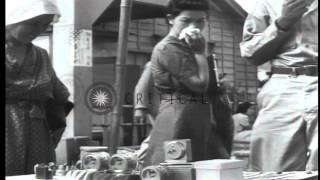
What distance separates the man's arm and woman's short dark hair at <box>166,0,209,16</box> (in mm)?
162

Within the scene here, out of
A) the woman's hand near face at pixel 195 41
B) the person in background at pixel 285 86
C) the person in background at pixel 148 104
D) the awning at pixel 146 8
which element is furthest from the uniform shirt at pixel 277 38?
the awning at pixel 146 8

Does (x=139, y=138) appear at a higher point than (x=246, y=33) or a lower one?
lower

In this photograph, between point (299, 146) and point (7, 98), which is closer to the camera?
point (7, 98)

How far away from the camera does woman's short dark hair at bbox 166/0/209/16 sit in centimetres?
207

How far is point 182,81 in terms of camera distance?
2027 mm

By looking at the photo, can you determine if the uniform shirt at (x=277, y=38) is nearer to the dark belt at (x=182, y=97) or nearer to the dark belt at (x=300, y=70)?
the dark belt at (x=300, y=70)

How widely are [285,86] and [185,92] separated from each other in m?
0.35

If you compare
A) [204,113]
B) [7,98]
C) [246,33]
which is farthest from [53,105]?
[246,33]

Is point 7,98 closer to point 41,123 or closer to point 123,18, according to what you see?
point 41,123

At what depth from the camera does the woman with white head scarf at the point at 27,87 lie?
5.94 ft

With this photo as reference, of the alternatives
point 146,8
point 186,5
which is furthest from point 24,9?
point 146,8

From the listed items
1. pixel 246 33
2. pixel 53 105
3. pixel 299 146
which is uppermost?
pixel 246 33

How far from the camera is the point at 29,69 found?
190 centimetres
